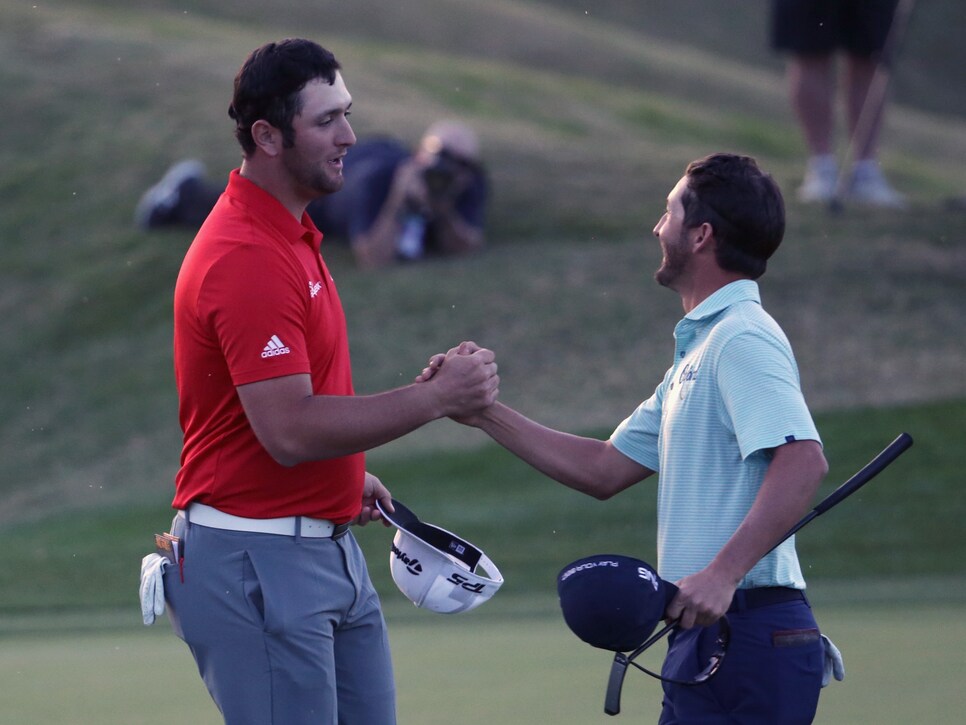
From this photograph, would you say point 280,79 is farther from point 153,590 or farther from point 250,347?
point 153,590

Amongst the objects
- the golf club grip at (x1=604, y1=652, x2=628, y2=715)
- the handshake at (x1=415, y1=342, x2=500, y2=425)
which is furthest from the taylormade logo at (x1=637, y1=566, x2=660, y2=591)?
the handshake at (x1=415, y1=342, x2=500, y2=425)

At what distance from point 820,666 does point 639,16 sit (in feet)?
134

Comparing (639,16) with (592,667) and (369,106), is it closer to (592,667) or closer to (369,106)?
(369,106)

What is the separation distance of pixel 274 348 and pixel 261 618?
22.5 inches

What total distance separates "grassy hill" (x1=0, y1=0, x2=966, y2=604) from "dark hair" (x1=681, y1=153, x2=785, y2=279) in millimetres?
6894

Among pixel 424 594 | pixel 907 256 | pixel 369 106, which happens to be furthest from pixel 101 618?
pixel 369 106

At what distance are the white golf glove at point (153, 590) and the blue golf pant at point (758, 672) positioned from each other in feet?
3.49

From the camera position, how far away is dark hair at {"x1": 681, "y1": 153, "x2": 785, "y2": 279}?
138 inches

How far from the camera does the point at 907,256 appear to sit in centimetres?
1377

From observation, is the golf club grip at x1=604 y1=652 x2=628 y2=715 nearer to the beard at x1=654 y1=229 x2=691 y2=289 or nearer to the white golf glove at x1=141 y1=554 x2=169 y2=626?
the beard at x1=654 y1=229 x2=691 y2=289

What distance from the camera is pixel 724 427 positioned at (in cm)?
341

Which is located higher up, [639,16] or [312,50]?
[312,50]

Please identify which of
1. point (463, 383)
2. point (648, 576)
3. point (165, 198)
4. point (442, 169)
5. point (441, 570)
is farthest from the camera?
point (165, 198)

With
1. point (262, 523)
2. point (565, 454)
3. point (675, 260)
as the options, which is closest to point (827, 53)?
point (565, 454)
